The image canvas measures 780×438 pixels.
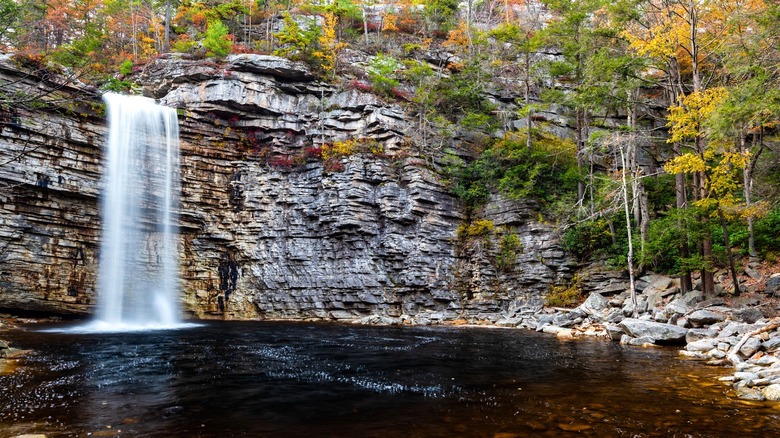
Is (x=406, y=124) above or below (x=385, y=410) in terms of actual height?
above

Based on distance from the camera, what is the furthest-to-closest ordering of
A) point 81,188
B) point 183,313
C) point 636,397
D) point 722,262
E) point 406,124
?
point 406,124 < point 183,313 < point 81,188 < point 722,262 < point 636,397

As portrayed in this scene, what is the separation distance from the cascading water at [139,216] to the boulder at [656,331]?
21.2 metres

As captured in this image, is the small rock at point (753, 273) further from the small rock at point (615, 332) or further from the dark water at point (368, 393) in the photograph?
the dark water at point (368, 393)

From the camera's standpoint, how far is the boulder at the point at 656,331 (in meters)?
11.7

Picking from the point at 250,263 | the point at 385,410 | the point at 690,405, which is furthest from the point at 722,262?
the point at 250,263

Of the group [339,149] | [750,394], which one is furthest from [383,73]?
[750,394]

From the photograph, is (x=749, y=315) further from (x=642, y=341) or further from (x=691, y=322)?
(x=642, y=341)

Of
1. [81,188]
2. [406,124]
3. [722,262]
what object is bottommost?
[722,262]

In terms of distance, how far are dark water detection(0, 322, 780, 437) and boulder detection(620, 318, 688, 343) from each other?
3.19 ft

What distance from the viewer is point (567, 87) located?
2784 centimetres

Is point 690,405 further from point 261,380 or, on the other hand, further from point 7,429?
point 7,429

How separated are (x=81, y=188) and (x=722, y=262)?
2887 centimetres

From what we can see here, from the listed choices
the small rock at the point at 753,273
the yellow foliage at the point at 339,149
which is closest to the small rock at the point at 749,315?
the small rock at the point at 753,273

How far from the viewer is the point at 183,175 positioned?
2333 cm
